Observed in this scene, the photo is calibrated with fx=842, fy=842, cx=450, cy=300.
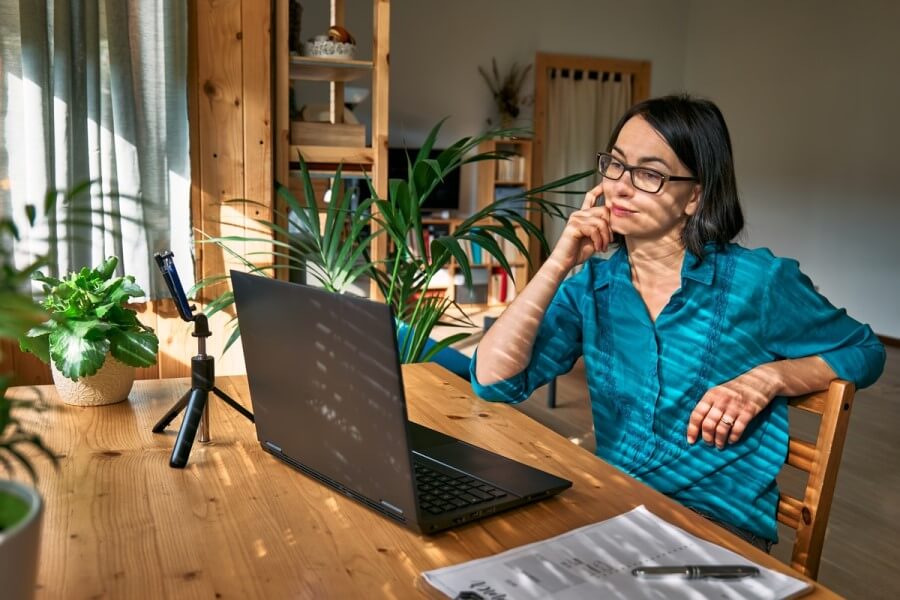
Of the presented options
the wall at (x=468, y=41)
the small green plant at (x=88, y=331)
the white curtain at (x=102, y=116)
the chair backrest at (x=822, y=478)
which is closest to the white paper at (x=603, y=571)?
the chair backrest at (x=822, y=478)

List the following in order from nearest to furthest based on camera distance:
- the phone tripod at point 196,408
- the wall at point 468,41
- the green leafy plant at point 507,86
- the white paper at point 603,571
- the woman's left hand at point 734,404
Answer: the white paper at point 603,571
the phone tripod at point 196,408
the woman's left hand at point 734,404
the wall at point 468,41
the green leafy plant at point 507,86

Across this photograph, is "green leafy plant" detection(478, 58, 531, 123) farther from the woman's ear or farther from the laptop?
the laptop

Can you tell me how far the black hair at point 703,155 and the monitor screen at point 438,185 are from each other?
19.1 ft

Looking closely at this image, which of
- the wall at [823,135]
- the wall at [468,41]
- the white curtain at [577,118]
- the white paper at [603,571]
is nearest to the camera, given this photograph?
the white paper at [603,571]

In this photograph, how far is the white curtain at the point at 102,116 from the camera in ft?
9.04

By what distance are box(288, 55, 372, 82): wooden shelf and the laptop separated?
2.20 m

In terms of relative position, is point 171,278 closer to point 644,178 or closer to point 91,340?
point 91,340

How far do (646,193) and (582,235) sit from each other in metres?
0.13

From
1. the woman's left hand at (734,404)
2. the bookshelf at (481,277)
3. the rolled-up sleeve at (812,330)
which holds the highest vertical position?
the rolled-up sleeve at (812,330)

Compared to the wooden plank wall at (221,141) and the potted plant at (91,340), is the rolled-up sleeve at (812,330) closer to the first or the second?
the potted plant at (91,340)

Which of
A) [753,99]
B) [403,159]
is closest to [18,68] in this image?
[403,159]

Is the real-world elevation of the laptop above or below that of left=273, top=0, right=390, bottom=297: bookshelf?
below

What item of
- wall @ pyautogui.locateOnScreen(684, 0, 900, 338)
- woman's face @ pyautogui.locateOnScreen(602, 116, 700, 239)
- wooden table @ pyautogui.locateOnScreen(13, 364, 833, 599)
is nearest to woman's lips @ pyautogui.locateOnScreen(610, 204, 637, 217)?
woman's face @ pyautogui.locateOnScreen(602, 116, 700, 239)

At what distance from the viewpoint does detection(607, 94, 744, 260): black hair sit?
4.72ft
